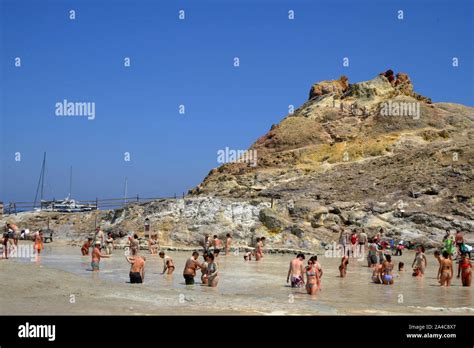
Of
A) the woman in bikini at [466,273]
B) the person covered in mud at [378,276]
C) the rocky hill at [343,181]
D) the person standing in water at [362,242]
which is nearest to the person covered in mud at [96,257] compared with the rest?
the person covered in mud at [378,276]

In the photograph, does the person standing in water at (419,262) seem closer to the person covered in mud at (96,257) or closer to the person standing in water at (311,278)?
the person standing in water at (311,278)

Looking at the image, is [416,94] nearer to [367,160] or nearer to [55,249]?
[367,160]

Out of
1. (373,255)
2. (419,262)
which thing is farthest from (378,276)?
(373,255)

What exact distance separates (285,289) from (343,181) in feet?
75.6

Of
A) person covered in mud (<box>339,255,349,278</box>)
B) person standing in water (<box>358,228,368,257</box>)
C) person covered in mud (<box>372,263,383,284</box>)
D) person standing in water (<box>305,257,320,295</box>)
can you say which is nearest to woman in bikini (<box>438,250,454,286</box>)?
person covered in mud (<box>372,263,383,284</box>)

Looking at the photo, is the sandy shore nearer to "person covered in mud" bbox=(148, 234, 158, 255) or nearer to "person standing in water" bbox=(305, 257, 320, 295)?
"person standing in water" bbox=(305, 257, 320, 295)

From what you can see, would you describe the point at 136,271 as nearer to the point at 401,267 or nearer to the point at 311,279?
the point at 311,279

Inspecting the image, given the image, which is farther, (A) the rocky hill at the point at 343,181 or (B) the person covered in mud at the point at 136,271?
(A) the rocky hill at the point at 343,181

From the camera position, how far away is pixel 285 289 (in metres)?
17.8

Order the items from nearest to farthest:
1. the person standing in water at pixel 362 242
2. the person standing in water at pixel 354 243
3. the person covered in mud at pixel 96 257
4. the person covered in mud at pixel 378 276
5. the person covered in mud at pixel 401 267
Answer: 1. the person covered in mud at pixel 378 276
2. the person covered in mud at pixel 96 257
3. the person covered in mud at pixel 401 267
4. the person standing in water at pixel 354 243
5. the person standing in water at pixel 362 242

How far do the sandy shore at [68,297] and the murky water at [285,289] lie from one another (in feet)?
1.64

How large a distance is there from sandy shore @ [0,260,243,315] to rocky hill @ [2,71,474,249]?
15.4 meters

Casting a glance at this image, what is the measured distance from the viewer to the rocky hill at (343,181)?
3275 cm

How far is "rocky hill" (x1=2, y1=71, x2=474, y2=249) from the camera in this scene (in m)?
32.8
